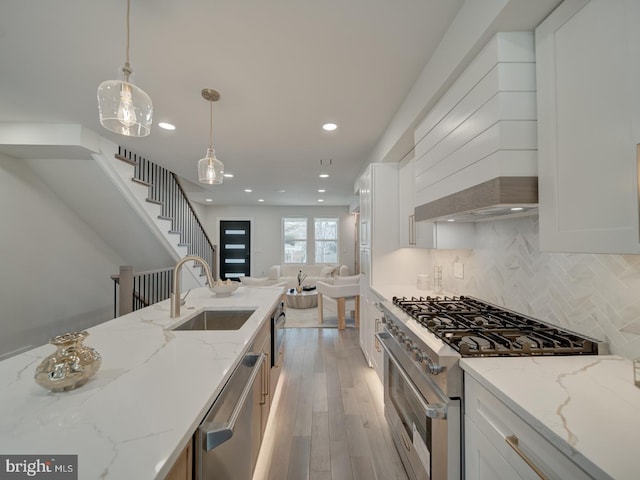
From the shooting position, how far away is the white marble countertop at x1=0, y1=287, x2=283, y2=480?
560mm

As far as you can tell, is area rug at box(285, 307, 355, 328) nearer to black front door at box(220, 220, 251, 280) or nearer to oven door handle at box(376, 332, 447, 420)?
oven door handle at box(376, 332, 447, 420)

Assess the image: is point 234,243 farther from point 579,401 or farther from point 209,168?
point 579,401

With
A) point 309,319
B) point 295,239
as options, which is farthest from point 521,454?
point 295,239

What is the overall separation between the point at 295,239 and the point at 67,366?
7630 mm

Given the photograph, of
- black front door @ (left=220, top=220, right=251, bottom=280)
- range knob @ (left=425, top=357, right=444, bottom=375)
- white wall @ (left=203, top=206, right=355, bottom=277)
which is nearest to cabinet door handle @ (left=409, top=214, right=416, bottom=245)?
range knob @ (left=425, top=357, right=444, bottom=375)

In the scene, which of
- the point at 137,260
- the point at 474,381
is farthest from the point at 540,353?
the point at 137,260

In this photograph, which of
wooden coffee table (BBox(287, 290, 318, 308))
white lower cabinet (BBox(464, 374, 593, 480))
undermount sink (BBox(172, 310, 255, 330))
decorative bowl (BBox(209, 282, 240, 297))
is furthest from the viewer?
wooden coffee table (BBox(287, 290, 318, 308))

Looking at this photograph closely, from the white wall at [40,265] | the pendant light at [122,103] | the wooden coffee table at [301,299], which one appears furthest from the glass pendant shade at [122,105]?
the wooden coffee table at [301,299]

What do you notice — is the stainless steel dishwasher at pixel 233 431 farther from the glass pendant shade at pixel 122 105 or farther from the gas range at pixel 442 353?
the glass pendant shade at pixel 122 105

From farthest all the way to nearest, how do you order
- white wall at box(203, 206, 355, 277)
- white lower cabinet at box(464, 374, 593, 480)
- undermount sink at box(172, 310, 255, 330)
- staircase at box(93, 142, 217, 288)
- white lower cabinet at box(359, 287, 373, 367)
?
white wall at box(203, 206, 355, 277)
staircase at box(93, 142, 217, 288)
white lower cabinet at box(359, 287, 373, 367)
undermount sink at box(172, 310, 255, 330)
white lower cabinet at box(464, 374, 593, 480)

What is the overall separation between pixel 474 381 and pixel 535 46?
136 cm

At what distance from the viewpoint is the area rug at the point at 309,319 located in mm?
4652

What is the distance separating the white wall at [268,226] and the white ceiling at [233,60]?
5.39 m

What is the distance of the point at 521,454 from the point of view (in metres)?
0.75
